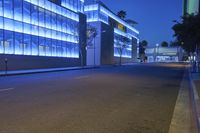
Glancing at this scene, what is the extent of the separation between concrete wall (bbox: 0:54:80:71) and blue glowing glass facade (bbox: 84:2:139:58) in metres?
24.9

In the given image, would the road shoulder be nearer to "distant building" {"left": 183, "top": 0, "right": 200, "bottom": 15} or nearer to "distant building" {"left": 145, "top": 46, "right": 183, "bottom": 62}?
"distant building" {"left": 183, "top": 0, "right": 200, "bottom": 15}

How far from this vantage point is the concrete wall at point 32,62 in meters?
35.4

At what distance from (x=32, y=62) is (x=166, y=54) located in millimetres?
121928

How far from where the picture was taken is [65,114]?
26.1 ft

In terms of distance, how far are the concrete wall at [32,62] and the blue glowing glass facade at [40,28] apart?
2.21 ft

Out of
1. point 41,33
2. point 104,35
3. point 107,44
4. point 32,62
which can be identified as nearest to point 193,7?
point 104,35

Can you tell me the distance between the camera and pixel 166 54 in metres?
152

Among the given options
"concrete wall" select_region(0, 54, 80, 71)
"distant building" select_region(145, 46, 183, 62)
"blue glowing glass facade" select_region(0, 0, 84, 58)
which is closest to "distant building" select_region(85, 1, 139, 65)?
"blue glowing glass facade" select_region(0, 0, 84, 58)

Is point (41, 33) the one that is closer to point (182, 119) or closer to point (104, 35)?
point (104, 35)

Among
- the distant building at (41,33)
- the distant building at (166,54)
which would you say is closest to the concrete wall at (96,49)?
the distant building at (41,33)

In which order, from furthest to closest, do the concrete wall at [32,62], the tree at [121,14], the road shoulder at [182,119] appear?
the tree at [121,14], the concrete wall at [32,62], the road shoulder at [182,119]

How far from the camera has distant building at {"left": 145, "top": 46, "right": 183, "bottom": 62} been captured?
150337 mm

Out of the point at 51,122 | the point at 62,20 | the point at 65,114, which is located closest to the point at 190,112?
the point at 65,114

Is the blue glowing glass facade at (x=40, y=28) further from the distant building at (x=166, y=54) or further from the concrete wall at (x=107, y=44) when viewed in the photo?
the distant building at (x=166, y=54)
